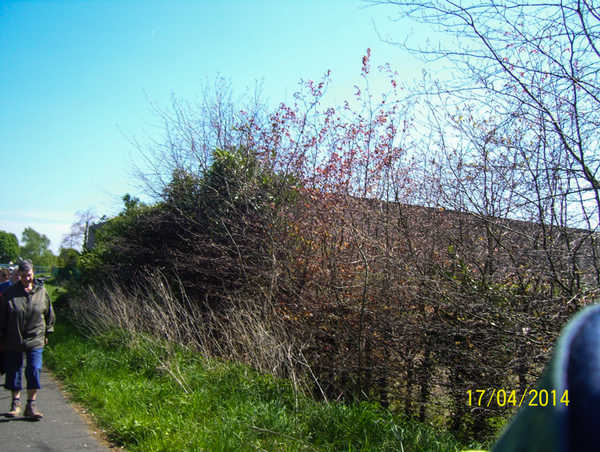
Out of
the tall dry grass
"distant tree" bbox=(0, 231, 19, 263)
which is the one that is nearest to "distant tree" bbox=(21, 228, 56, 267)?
"distant tree" bbox=(0, 231, 19, 263)

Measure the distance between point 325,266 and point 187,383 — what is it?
3235 mm

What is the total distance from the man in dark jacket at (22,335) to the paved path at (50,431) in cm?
20

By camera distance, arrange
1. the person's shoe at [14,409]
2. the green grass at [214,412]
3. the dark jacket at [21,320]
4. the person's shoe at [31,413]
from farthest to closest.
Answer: the dark jacket at [21,320]
the person's shoe at [14,409]
the person's shoe at [31,413]
the green grass at [214,412]

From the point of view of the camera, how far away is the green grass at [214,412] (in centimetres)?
429

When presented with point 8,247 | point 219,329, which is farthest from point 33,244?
point 219,329

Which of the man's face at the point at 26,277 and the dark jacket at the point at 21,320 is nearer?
the dark jacket at the point at 21,320

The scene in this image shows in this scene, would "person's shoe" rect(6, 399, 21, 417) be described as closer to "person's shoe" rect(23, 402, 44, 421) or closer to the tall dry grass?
"person's shoe" rect(23, 402, 44, 421)

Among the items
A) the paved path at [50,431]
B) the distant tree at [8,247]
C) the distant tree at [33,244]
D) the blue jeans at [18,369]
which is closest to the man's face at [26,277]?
the blue jeans at [18,369]

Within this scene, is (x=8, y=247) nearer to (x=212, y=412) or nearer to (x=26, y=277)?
(x=26, y=277)

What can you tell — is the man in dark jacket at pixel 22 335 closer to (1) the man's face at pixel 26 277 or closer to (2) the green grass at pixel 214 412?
(1) the man's face at pixel 26 277

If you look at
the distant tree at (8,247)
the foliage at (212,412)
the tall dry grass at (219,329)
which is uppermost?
the distant tree at (8,247)

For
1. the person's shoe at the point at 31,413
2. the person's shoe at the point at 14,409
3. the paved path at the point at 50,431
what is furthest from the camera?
the person's shoe at the point at 14,409

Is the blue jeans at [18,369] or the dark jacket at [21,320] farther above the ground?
the dark jacket at [21,320]

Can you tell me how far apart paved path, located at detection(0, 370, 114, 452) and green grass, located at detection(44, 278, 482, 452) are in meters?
0.23
